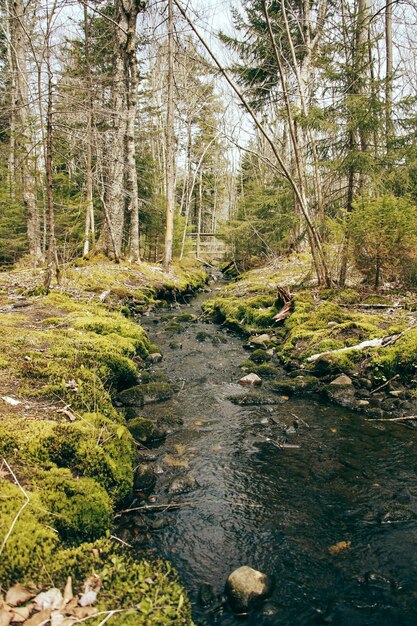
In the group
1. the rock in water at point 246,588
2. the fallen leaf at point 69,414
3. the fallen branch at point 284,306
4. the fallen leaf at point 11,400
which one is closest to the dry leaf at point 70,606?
the rock in water at point 246,588

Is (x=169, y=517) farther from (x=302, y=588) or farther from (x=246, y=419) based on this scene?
(x=246, y=419)

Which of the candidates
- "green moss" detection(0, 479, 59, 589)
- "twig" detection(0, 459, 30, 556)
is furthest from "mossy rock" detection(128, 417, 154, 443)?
"green moss" detection(0, 479, 59, 589)

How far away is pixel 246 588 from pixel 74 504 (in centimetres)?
122

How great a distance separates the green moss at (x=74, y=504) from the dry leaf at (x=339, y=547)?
5.35 ft

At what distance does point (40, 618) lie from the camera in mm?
1591

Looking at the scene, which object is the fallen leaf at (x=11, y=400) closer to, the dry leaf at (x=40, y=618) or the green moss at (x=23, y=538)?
the green moss at (x=23, y=538)

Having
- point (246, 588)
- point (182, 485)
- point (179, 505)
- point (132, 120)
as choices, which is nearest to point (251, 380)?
point (182, 485)

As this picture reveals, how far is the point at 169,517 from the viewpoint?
9.62 ft

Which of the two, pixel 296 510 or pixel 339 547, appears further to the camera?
pixel 296 510

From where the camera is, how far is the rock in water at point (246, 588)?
218 centimetres

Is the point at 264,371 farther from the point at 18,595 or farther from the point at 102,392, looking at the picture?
the point at 18,595

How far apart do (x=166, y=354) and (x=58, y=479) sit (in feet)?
15.6

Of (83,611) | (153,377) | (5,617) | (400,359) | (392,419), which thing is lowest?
(392,419)

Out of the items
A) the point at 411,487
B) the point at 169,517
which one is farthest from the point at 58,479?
the point at 411,487
